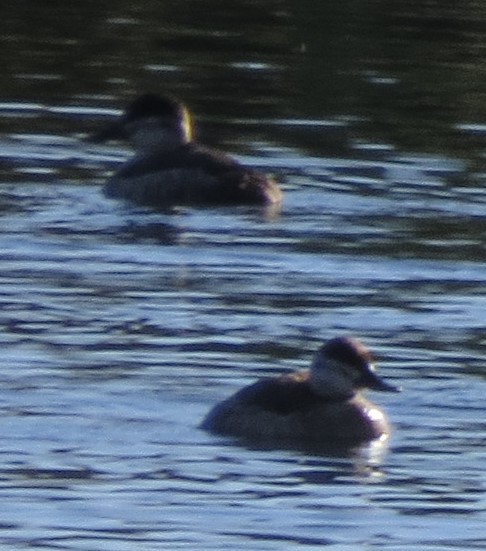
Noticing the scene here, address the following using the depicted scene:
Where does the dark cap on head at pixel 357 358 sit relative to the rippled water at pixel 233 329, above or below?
above

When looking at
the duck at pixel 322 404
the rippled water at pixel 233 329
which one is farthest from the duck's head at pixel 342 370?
the rippled water at pixel 233 329

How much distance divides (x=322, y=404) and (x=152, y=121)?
8622 millimetres

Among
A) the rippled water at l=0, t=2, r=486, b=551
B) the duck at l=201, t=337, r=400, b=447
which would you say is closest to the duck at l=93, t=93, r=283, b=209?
the rippled water at l=0, t=2, r=486, b=551

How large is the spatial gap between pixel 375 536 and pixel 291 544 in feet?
1.36

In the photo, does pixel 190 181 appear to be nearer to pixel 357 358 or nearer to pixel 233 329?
pixel 233 329

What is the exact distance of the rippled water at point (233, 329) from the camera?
13164mm

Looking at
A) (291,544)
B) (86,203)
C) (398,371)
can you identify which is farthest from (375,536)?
(86,203)

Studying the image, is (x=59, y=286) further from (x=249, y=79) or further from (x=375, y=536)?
(x=249, y=79)

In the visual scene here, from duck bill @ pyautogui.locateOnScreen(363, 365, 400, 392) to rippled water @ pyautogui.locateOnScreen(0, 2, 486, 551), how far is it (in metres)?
0.19

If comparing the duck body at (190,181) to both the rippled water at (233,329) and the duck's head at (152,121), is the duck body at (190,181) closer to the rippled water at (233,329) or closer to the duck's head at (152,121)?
the rippled water at (233,329)

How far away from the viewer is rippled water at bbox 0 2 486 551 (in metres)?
13.2

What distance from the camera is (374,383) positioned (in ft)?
49.2

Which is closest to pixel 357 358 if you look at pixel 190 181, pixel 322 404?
pixel 322 404

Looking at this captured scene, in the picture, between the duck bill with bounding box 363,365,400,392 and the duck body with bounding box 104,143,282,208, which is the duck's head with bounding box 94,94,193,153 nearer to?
the duck body with bounding box 104,143,282,208
